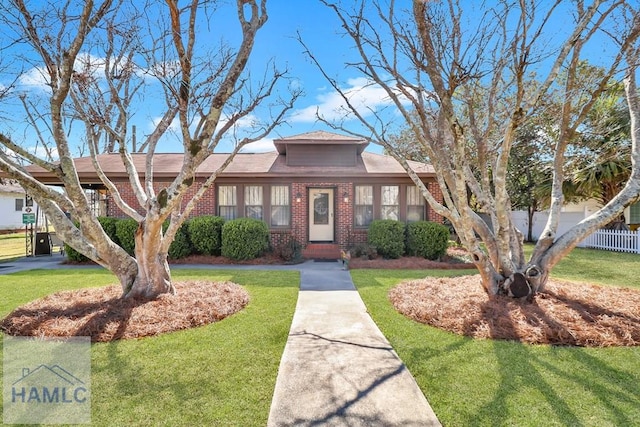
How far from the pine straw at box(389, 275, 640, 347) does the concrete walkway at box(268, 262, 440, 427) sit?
1098mm

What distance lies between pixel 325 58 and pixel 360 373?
5.70 metres

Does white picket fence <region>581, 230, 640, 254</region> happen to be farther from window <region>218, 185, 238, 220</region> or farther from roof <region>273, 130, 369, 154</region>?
window <region>218, 185, 238, 220</region>

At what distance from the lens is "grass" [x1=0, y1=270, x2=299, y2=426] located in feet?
8.46

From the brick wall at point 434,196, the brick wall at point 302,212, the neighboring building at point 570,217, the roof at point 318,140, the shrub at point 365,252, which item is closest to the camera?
the shrub at point 365,252

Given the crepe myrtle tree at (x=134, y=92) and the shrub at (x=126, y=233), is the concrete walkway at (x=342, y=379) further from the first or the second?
the shrub at (x=126, y=233)


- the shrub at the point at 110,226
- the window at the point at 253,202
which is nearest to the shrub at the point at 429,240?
the window at the point at 253,202

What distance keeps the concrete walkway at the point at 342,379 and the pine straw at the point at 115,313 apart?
145 centimetres

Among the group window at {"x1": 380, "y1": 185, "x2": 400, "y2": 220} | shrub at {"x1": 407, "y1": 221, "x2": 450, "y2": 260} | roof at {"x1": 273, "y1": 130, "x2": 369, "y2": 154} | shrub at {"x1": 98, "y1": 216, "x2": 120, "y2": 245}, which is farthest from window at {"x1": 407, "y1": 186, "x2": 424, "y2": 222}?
shrub at {"x1": 98, "y1": 216, "x2": 120, "y2": 245}

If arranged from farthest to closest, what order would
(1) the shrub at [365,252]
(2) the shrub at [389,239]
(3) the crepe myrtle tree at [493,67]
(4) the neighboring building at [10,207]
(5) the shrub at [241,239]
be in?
(4) the neighboring building at [10,207], (2) the shrub at [389,239], (1) the shrub at [365,252], (5) the shrub at [241,239], (3) the crepe myrtle tree at [493,67]

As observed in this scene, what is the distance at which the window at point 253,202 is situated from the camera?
39.1ft

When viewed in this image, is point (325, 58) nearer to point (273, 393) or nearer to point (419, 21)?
point (419, 21)

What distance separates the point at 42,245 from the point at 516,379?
15.5 metres

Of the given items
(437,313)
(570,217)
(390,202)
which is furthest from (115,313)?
(570,217)

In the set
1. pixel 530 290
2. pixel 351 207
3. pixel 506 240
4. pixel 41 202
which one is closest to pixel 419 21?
pixel 506 240
